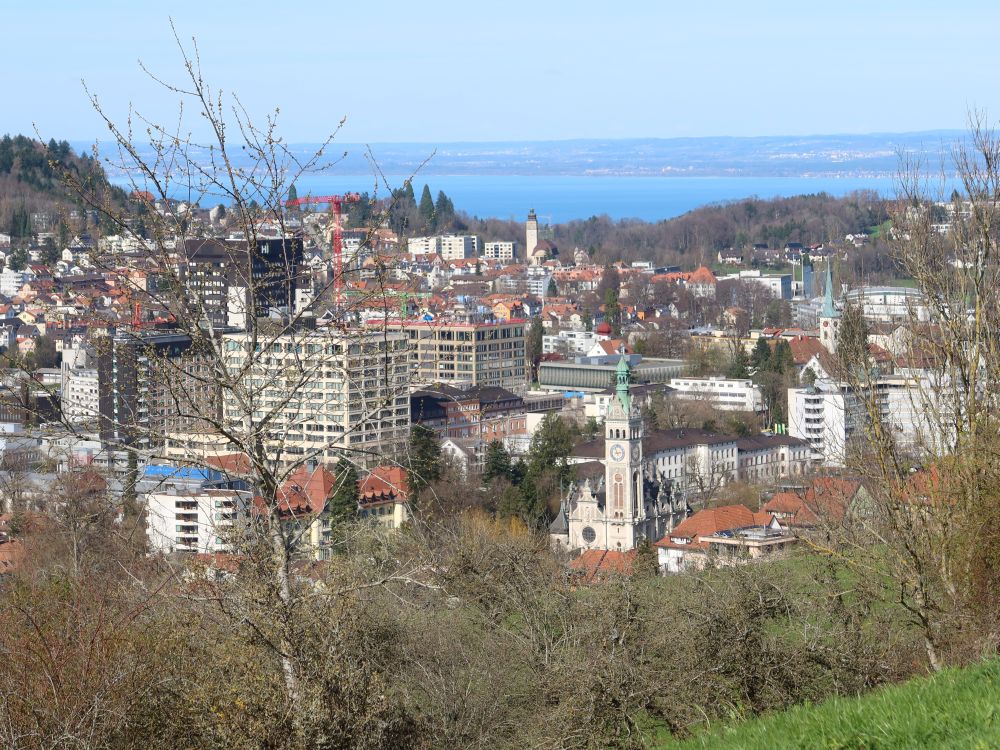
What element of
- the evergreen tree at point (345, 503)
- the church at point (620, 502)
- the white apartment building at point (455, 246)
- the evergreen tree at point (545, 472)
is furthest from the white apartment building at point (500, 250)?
the evergreen tree at point (345, 503)

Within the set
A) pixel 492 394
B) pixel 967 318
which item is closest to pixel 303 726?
pixel 967 318

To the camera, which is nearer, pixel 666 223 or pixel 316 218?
pixel 316 218

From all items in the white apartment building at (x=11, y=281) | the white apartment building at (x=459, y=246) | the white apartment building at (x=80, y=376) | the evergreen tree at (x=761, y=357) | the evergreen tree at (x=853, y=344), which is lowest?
the evergreen tree at (x=761, y=357)

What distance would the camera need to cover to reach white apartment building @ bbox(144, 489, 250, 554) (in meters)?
6.81

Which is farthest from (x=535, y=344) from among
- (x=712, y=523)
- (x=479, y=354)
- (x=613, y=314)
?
(x=712, y=523)

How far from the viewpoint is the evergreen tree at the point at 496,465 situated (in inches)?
1212

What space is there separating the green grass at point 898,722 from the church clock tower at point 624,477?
2285 cm

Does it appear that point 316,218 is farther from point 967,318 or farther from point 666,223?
point 666,223

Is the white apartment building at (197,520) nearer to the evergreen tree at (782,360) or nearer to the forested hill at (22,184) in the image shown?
the evergreen tree at (782,360)

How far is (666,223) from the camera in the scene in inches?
3836

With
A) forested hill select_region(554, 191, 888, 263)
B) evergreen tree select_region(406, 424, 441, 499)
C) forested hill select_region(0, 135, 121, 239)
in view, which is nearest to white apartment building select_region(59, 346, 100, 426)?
evergreen tree select_region(406, 424, 441, 499)

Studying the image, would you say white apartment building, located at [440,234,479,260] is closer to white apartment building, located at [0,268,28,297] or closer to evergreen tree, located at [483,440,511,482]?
white apartment building, located at [0,268,28,297]

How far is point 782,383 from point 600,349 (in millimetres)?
10720

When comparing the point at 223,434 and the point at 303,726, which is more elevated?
the point at 223,434
